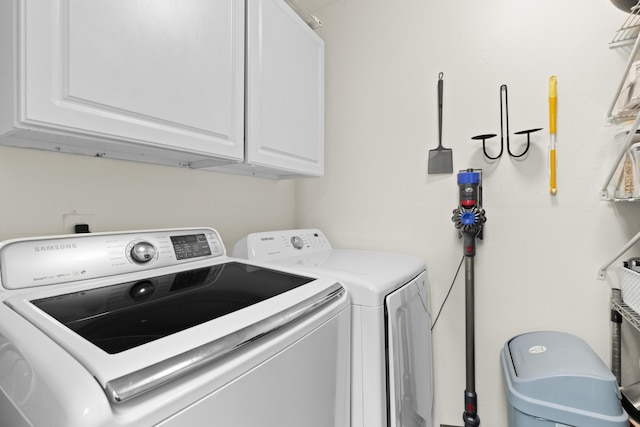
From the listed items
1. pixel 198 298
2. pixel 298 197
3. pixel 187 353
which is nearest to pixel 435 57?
pixel 298 197

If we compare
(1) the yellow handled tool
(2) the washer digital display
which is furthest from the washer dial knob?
(1) the yellow handled tool

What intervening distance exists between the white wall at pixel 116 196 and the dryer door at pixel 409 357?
3.10ft

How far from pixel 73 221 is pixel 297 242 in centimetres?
91

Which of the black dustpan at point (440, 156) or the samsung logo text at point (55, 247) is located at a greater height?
the black dustpan at point (440, 156)

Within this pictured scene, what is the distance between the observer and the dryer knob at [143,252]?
95 cm

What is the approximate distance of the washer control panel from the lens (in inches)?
29.5

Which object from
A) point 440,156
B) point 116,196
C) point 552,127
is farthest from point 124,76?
point 552,127

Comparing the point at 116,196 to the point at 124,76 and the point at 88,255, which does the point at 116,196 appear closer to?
the point at 88,255

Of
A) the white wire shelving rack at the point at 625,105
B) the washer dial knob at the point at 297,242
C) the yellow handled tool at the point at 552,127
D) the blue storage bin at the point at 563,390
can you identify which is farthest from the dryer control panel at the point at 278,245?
the white wire shelving rack at the point at 625,105

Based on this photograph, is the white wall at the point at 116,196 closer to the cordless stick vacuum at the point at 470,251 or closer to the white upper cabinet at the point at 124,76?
the white upper cabinet at the point at 124,76

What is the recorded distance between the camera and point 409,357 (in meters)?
1.08

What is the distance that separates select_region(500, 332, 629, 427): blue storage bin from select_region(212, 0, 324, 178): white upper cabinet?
4.05 ft

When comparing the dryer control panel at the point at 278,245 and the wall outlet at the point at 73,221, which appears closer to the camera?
the wall outlet at the point at 73,221

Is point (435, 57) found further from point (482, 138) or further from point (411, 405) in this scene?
point (411, 405)
